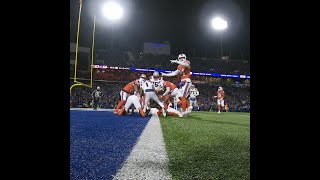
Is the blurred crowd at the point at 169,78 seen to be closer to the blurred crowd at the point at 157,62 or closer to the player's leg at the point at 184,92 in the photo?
the blurred crowd at the point at 157,62

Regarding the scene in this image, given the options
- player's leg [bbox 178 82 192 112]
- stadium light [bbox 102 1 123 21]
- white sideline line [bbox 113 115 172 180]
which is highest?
stadium light [bbox 102 1 123 21]

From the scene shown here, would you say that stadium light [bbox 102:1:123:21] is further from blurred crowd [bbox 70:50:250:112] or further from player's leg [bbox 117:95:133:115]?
player's leg [bbox 117:95:133:115]

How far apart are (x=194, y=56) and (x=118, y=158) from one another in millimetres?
30328

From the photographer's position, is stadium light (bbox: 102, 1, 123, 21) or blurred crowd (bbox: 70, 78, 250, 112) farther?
blurred crowd (bbox: 70, 78, 250, 112)

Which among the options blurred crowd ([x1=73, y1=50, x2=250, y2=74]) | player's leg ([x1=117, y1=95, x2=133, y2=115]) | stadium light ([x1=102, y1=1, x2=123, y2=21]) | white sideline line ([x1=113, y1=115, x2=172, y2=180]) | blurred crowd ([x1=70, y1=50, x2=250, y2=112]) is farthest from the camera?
blurred crowd ([x1=73, y1=50, x2=250, y2=74])

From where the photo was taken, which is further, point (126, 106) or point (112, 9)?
point (112, 9)

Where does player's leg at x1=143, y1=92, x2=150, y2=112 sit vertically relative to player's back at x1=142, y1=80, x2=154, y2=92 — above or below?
below

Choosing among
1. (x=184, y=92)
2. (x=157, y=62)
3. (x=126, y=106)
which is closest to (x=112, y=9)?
(x=157, y=62)

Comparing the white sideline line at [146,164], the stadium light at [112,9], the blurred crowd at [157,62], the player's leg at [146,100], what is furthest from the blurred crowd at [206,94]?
the white sideline line at [146,164]

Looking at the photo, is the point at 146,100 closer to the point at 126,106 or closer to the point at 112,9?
the point at 126,106

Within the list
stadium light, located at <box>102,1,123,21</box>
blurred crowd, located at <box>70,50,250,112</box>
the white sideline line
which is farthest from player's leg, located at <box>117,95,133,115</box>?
blurred crowd, located at <box>70,50,250,112</box>
